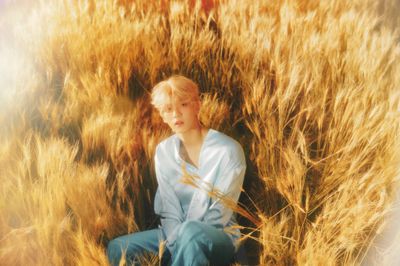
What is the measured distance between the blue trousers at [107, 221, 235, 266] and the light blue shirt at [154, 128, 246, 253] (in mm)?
16

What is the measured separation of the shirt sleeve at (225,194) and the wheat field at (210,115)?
0.07 ft

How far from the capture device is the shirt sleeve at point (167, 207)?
35.6 inches

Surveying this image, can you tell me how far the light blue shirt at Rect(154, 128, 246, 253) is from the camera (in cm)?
89

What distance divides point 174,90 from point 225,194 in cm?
21

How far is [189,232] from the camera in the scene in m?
0.87

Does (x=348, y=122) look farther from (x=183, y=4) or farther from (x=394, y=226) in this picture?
(x=183, y=4)

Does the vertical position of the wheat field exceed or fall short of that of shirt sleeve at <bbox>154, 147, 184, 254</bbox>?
it exceeds it

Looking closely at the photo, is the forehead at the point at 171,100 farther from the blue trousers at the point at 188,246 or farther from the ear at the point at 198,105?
the blue trousers at the point at 188,246

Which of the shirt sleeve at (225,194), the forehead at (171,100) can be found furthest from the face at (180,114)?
the shirt sleeve at (225,194)

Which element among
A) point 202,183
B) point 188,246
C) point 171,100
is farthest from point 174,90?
point 188,246

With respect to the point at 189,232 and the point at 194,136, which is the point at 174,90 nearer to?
the point at 194,136

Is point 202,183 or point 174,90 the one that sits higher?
point 174,90

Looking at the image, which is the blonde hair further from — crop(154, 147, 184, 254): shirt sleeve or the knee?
the knee

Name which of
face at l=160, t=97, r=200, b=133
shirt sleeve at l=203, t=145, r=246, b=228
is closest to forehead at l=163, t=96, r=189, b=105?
face at l=160, t=97, r=200, b=133
